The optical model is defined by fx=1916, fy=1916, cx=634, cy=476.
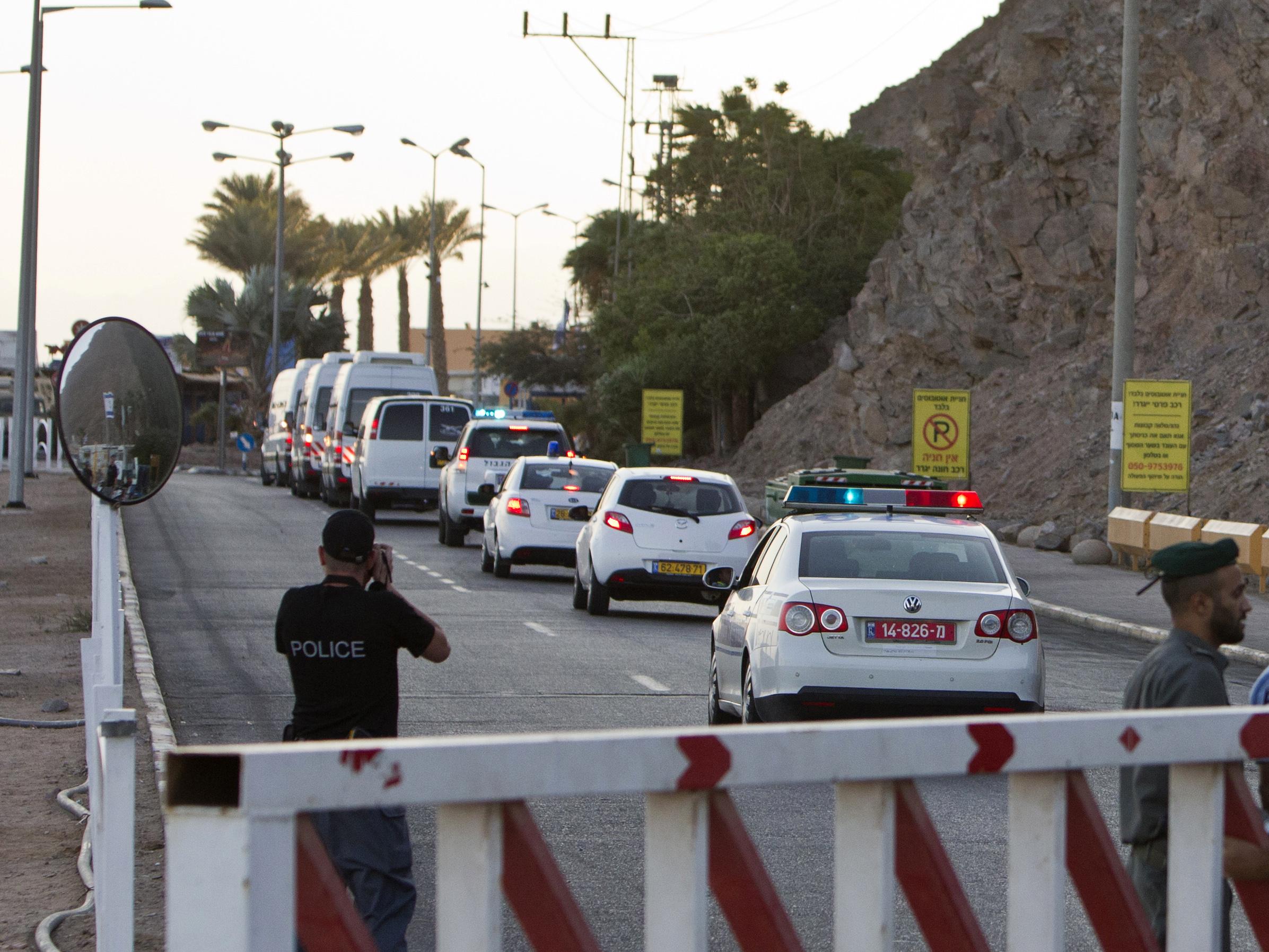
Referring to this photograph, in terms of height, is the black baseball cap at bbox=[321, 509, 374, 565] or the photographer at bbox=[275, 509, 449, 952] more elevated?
the black baseball cap at bbox=[321, 509, 374, 565]

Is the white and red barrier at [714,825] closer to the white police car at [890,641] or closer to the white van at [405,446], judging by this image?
the white police car at [890,641]

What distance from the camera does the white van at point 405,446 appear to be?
115 ft

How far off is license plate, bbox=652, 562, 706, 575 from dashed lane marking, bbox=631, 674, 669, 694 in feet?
16.4

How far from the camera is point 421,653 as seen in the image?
5.98 metres

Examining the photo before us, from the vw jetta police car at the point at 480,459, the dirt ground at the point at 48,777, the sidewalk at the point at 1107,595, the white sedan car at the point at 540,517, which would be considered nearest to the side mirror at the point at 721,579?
the dirt ground at the point at 48,777

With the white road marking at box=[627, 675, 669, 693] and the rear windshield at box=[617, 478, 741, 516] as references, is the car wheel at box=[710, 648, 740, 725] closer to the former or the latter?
the white road marking at box=[627, 675, 669, 693]

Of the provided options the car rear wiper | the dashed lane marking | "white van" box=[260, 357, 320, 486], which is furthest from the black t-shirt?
"white van" box=[260, 357, 320, 486]

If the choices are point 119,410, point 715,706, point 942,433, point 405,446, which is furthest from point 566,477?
point 119,410

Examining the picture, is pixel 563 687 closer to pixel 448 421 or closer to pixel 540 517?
pixel 540 517

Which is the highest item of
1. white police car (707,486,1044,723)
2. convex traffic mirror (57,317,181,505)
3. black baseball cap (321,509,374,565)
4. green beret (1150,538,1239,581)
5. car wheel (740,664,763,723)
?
convex traffic mirror (57,317,181,505)

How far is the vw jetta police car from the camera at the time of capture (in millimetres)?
29156

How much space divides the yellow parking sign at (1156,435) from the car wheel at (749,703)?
50.0ft

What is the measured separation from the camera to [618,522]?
19359 mm

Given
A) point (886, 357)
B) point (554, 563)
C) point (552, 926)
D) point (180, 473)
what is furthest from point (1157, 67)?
point (552, 926)
